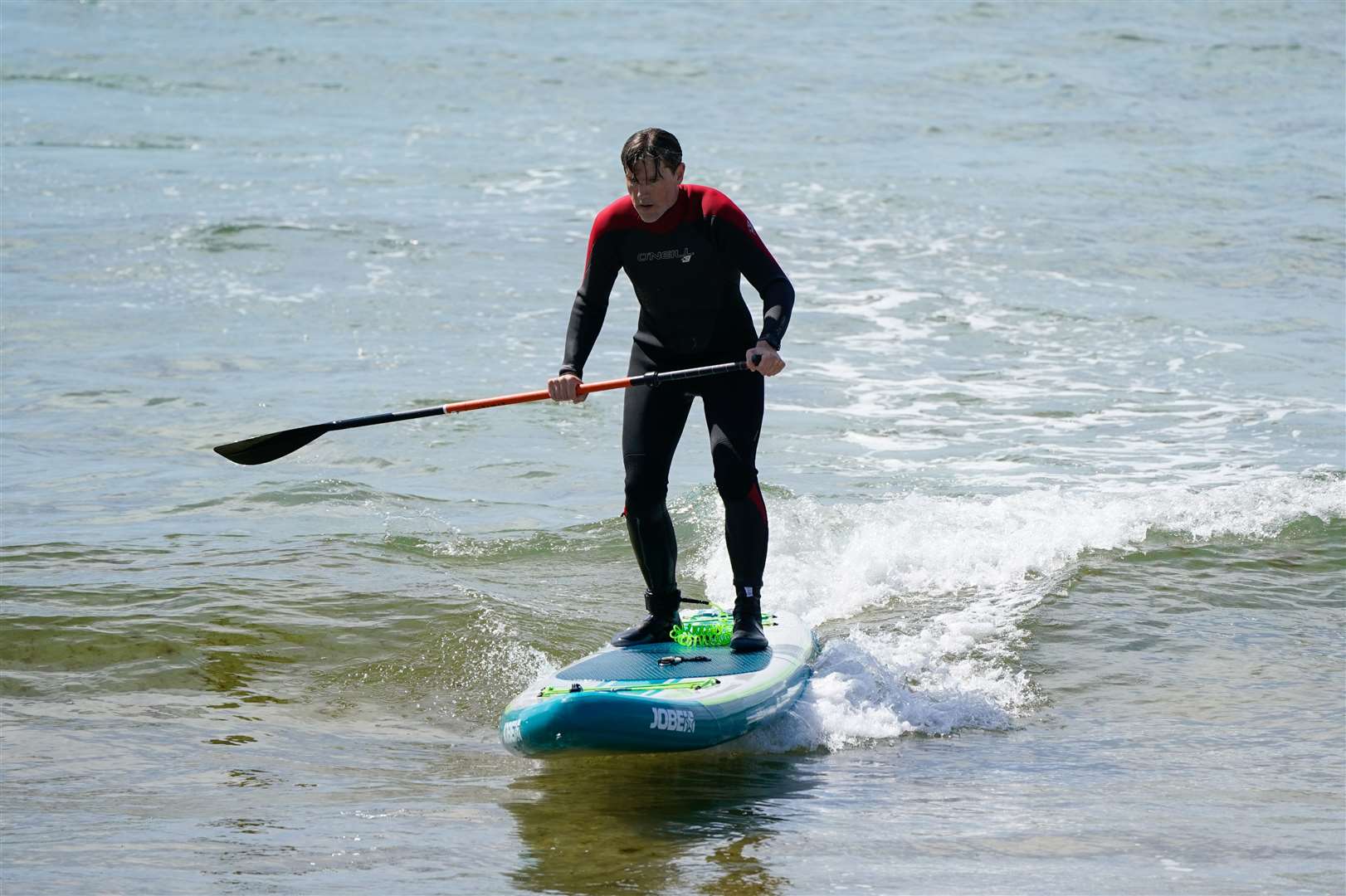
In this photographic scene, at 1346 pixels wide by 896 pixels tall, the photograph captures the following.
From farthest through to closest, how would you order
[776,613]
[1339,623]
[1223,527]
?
[1223,527] < [1339,623] < [776,613]

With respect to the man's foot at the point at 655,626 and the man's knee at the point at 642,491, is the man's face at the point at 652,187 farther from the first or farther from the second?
the man's foot at the point at 655,626

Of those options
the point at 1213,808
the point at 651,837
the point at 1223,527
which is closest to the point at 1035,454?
the point at 1223,527

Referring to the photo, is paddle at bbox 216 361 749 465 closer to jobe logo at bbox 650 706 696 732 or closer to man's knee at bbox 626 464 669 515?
man's knee at bbox 626 464 669 515

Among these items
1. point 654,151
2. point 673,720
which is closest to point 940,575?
point 673,720

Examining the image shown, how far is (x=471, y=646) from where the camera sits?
6824mm

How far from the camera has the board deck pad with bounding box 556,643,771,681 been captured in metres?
5.45

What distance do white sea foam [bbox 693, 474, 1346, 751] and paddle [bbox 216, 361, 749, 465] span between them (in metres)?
1.29

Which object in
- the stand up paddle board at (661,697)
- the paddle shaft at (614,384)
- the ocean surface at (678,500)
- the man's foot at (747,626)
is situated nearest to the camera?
the ocean surface at (678,500)

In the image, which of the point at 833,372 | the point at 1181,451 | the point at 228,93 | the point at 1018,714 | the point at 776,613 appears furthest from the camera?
Answer: the point at 228,93

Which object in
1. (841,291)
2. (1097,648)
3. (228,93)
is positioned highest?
(228,93)

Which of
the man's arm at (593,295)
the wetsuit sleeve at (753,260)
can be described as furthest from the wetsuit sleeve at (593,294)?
the wetsuit sleeve at (753,260)

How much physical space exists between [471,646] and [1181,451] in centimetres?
564

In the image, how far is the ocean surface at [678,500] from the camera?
4.57 metres

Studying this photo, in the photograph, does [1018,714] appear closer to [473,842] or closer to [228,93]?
[473,842]
